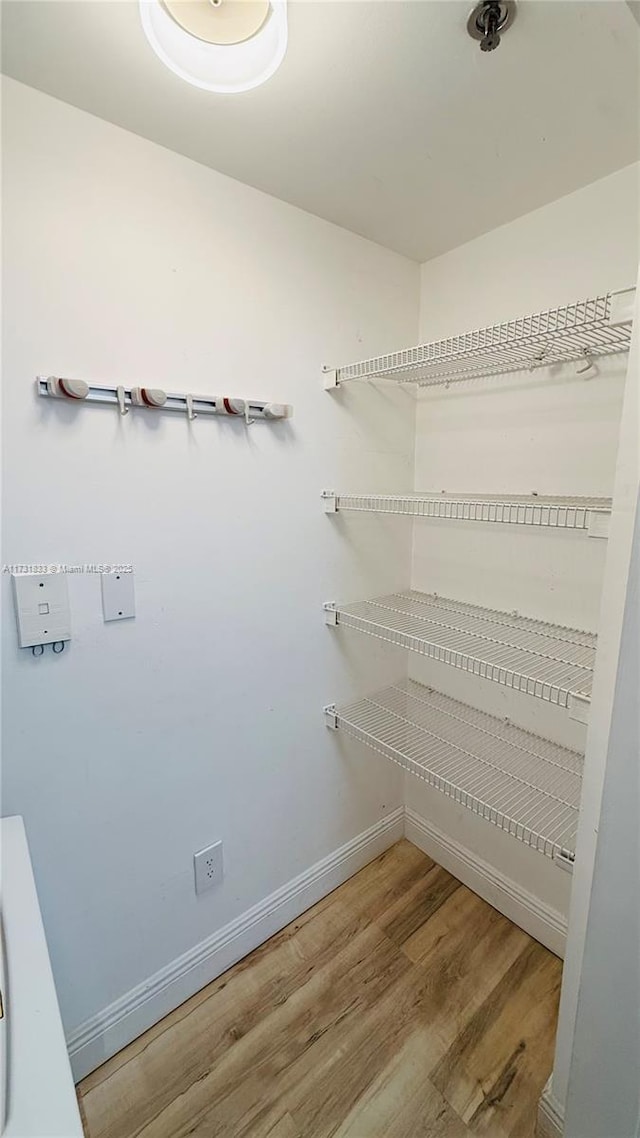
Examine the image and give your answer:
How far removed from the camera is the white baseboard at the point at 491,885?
1.48 metres

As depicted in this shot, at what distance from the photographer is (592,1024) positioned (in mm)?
928

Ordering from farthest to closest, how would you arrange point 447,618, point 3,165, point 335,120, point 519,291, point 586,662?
point 447,618 → point 519,291 → point 586,662 → point 335,120 → point 3,165

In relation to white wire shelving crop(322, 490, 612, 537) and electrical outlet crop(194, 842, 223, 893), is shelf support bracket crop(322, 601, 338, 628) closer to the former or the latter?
white wire shelving crop(322, 490, 612, 537)

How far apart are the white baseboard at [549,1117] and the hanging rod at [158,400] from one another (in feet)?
5.84

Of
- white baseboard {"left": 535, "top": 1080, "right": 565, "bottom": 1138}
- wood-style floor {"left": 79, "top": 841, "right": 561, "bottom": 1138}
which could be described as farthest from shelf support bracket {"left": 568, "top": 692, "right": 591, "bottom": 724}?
wood-style floor {"left": 79, "top": 841, "right": 561, "bottom": 1138}

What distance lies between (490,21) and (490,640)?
1.27 meters

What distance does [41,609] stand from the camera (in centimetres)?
100

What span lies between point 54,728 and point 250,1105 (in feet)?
3.40

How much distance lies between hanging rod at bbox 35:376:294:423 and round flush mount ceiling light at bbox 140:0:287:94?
0.55 meters

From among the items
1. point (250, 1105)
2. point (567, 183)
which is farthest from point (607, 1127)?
point (567, 183)

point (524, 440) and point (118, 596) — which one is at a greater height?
point (524, 440)

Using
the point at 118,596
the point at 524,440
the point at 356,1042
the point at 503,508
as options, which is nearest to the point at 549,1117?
the point at 356,1042

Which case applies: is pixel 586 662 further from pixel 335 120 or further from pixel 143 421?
pixel 335 120

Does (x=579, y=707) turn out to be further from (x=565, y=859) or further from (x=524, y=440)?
(x=524, y=440)
